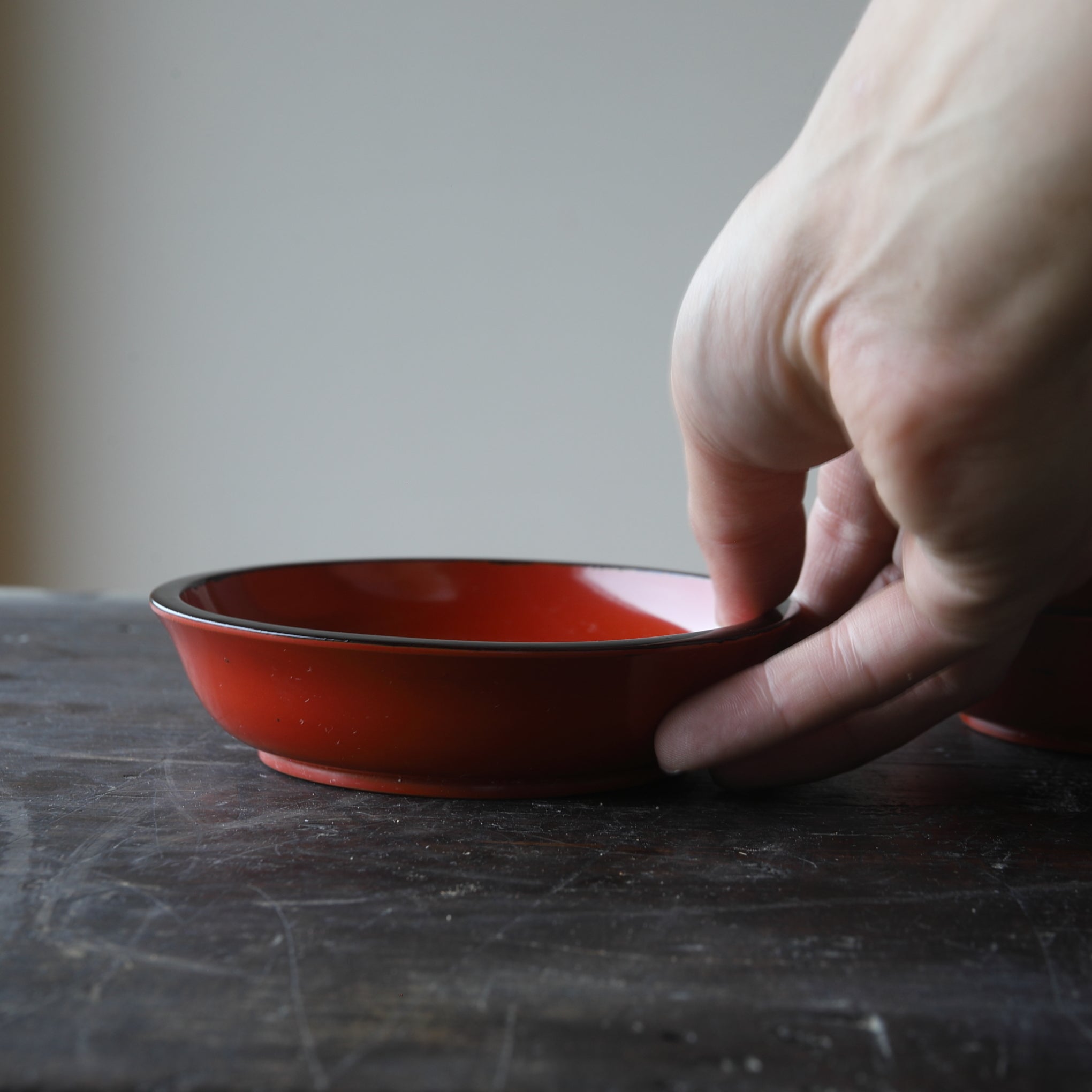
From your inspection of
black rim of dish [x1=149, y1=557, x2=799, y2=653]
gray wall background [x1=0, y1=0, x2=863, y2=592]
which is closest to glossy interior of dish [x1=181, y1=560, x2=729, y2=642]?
black rim of dish [x1=149, y1=557, x2=799, y2=653]

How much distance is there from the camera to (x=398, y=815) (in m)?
0.40

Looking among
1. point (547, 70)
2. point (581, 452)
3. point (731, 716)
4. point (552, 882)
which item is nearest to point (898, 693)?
point (731, 716)

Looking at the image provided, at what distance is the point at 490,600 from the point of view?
0.67 m

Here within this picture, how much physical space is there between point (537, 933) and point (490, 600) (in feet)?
1.26

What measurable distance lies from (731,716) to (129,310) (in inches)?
81.9

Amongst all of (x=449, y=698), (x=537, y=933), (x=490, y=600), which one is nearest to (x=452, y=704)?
(x=449, y=698)

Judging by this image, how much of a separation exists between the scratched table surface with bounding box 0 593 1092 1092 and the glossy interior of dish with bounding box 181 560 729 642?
16 cm

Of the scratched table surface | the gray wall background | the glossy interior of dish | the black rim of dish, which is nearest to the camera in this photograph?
the scratched table surface

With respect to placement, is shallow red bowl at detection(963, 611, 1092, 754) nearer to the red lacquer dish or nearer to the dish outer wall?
the red lacquer dish

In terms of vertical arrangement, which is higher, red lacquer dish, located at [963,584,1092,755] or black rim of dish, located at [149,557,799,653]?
black rim of dish, located at [149,557,799,653]

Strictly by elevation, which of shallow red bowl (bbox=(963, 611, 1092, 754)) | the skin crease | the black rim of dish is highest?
the skin crease

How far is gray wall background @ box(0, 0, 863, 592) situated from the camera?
6.73 ft

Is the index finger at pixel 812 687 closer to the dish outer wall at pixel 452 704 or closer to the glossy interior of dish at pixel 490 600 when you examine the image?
the dish outer wall at pixel 452 704

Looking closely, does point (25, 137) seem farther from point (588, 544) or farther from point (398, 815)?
point (398, 815)
